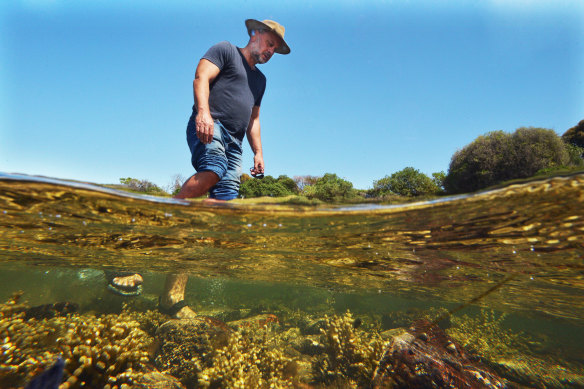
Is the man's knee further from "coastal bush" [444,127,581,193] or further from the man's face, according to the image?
"coastal bush" [444,127,581,193]

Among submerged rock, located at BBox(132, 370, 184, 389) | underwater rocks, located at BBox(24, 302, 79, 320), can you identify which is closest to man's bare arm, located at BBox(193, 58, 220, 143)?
submerged rock, located at BBox(132, 370, 184, 389)

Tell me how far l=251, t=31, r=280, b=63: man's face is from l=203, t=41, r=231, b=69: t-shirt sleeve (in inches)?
35.0

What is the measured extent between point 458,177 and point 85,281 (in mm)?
23762

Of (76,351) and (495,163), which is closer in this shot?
(76,351)

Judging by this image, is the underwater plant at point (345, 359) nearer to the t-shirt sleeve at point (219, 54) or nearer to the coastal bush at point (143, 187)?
the coastal bush at point (143, 187)

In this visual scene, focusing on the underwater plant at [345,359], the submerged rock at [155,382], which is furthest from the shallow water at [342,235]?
the submerged rock at [155,382]

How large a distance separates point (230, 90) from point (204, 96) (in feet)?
3.04

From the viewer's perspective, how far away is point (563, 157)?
6.11m

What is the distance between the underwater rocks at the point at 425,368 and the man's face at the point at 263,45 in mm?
7878

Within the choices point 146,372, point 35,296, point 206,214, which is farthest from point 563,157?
point 35,296

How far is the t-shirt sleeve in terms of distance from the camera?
4344 mm

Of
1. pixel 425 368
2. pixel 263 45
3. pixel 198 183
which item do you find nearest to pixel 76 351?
pixel 198 183

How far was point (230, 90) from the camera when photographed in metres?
4.68

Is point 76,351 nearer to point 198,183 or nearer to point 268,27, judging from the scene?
point 198,183
